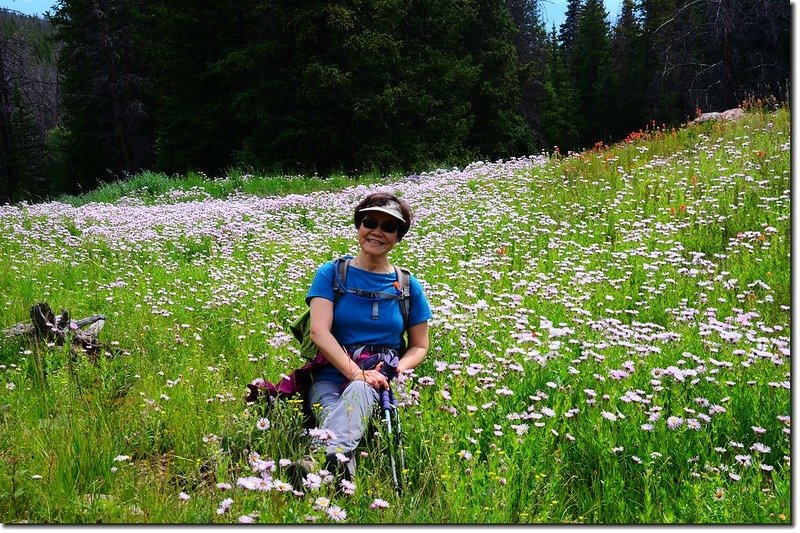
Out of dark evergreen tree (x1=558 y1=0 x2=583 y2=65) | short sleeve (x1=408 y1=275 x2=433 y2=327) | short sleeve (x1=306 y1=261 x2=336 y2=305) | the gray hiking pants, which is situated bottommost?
the gray hiking pants

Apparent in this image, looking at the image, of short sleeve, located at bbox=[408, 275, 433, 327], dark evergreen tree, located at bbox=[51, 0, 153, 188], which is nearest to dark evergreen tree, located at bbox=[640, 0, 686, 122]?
dark evergreen tree, located at bbox=[51, 0, 153, 188]

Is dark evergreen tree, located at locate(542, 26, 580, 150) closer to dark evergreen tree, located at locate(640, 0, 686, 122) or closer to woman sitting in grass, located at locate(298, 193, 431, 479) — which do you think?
dark evergreen tree, located at locate(640, 0, 686, 122)

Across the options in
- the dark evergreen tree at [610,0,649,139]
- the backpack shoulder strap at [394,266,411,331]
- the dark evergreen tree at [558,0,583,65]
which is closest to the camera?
the backpack shoulder strap at [394,266,411,331]

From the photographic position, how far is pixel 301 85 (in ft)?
62.1

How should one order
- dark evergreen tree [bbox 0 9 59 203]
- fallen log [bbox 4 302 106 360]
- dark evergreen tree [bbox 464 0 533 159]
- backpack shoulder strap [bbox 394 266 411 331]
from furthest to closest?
1. dark evergreen tree [bbox 464 0 533 159]
2. dark evergreen tree [bbox 0 9 59 203]
3. fallen log [bbox 4 302 106 360]
4. backpack shoulder strap [bbox 394 266 411 331]

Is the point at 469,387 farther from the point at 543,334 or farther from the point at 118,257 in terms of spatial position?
the point at 118,257

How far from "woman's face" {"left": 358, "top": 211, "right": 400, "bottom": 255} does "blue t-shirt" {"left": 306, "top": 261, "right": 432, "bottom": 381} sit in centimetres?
15

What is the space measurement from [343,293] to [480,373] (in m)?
0.95

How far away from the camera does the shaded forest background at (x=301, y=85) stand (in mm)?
11930

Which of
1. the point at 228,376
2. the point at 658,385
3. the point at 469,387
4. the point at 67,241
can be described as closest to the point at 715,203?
the point at 658,385

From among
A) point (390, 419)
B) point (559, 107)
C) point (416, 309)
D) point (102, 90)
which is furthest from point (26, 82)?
point (559, 107)

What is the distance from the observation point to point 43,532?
247 cm

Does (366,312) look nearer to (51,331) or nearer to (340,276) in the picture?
(340,276)

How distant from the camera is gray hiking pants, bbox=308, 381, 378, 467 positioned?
2.96m
